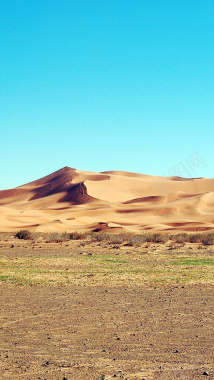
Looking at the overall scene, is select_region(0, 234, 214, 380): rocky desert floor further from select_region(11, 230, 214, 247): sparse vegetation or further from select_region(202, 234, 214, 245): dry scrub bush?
select_region(11, 230, 214, 247): sparse vegetation

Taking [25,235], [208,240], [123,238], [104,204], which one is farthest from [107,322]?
[104,204]

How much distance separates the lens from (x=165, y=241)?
36344 mm

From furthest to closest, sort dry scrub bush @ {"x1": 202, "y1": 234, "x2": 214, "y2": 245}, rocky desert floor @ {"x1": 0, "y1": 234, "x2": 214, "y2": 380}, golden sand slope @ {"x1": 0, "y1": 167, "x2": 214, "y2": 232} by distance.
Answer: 1. golden sand slope @ {"x1": 0, "y1": 167, "x2": 214, "y2": 232}
2. dry scrub bush @ {"x1": 202, "y1": 234, "x2": 214, "y2": 245}
3. rocky desert floor @ {"x1": 0, "y1": 234, "x2": 214, "y2": 380}

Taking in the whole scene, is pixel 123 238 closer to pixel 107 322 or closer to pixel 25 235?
pixel 25 235

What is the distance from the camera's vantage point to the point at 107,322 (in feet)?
33.8

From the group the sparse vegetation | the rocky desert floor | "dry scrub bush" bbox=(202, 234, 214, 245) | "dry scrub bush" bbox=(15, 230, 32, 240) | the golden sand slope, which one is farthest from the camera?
the golden sand slope

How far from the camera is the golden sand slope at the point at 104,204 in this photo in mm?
53375

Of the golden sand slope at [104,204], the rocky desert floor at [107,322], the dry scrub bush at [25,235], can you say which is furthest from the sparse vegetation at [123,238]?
the rocky desert floor at [107,322]

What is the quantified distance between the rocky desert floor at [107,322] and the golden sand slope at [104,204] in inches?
1116

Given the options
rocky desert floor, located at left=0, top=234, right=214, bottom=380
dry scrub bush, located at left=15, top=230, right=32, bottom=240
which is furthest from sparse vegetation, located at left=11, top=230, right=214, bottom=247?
rocky desert floor, located at left=0, top=234, right=214, bottom=380

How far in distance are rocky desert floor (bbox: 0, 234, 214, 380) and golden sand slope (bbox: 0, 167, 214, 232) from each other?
28334 millimetres

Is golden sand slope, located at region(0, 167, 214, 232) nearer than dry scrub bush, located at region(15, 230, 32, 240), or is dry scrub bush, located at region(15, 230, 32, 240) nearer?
dry scrub bush, located at region(15, 230, 32, 240)

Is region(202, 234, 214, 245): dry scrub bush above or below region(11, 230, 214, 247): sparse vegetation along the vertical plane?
below

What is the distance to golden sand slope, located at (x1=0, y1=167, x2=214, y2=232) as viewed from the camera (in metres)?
53.4
